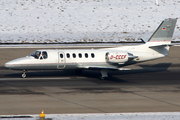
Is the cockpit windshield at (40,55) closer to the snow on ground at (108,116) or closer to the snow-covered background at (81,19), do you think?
the snow on ground at (108,116)

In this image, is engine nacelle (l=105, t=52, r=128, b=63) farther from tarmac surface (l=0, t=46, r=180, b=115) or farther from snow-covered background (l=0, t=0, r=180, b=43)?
snow-covered background (l=0, t=0, r=180, b=43)

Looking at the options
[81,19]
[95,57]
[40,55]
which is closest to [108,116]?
[95,57]

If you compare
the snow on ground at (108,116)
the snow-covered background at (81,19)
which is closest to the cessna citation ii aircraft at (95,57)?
the snow on ground at (108,116)

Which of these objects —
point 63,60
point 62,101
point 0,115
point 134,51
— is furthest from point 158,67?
point 0,115

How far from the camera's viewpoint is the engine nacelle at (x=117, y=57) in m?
24.8

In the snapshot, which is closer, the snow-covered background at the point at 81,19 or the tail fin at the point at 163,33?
the tail fin at the point at 163,33

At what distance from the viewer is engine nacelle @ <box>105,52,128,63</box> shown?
2478 centimetres

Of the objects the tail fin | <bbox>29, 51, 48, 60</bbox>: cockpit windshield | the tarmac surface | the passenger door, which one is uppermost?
the tail fin

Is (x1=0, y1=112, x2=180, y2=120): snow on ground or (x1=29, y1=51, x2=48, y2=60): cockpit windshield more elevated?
(x1=29, y1=51, x2=48, y2=60): cockpit windshield

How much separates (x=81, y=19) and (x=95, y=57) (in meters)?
35.6

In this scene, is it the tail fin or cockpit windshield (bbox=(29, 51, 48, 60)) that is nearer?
cockpit windshield (bbox=(29, 51, 48, 60))

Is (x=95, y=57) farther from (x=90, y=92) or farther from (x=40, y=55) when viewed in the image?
(x=90, y=92)

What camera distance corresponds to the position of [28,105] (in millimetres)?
16719

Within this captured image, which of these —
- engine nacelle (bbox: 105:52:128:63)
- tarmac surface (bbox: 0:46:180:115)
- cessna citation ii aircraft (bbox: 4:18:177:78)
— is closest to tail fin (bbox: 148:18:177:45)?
cessna citation ii aircraft (bbox: 4:18:177:78)
